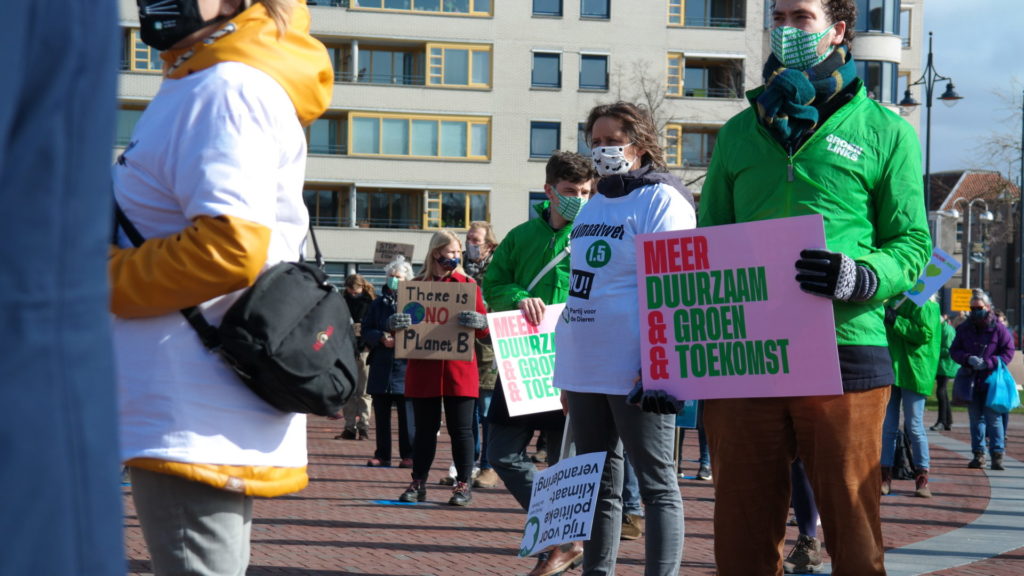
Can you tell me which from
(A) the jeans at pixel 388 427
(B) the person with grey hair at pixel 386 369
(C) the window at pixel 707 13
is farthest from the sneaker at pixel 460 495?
(C) the window at pixel 707 13

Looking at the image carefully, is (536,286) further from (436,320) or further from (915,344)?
(915,344)

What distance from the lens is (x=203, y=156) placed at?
2.63 meters


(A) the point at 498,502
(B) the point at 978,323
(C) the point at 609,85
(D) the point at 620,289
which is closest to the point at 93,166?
(D) the point at 620,289

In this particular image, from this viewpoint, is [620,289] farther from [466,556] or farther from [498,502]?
[498,502]

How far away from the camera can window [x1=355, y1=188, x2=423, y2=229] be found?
5316 cm

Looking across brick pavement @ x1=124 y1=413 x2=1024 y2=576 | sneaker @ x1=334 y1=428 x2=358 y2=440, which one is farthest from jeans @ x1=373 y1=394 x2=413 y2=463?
sneaker @ x1=334 y1=428 x2=358 y2=440

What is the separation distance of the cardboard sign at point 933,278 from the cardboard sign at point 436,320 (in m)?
3.50

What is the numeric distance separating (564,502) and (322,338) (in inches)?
106

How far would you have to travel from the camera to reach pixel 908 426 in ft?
36.4

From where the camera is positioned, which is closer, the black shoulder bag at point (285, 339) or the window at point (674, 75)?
the black shoulder bag at point (285, 339)

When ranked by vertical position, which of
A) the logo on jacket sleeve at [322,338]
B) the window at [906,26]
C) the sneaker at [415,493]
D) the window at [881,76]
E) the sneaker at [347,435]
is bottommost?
the sneaker at [347,435]

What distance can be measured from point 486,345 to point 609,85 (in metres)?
42.7

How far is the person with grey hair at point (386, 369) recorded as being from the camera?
12344mm

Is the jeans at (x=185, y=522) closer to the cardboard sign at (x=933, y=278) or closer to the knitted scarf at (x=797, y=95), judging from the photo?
the knitted scarf at (x=797, y=95)
